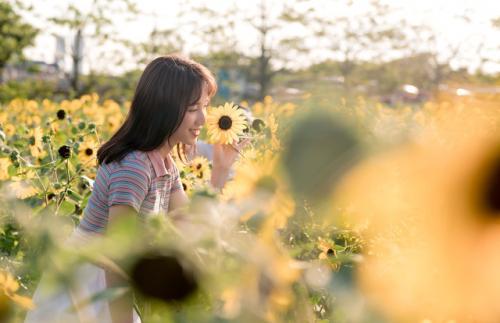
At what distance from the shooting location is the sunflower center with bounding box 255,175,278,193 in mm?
405

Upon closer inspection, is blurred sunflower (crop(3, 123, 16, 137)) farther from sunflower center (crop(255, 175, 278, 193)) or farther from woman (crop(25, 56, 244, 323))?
sunflower center (crop(255, 175, 278, 193))

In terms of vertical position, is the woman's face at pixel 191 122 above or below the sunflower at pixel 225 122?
above

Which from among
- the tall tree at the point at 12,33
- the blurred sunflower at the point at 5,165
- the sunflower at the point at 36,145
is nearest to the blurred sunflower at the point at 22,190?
the blurred sunflower at the point at 5,165

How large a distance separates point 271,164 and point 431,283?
10cm

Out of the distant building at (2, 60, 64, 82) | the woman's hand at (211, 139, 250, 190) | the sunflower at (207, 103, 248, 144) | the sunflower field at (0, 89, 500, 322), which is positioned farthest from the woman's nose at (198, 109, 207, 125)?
the distant building at (2, 60, 64, 82)

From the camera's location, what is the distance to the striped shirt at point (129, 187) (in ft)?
5.62

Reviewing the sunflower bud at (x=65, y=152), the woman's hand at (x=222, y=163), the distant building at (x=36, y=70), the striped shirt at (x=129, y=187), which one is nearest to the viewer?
the striped shirt at (x=129, y=187)

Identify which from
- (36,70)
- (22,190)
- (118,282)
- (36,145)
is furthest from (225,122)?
(36,70)

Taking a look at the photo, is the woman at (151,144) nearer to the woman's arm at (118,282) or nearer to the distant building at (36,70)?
the woman's arm at (118,282)

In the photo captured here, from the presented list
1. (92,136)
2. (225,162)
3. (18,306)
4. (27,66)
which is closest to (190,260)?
(18,306)

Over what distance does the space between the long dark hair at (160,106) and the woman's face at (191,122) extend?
0.04 ft

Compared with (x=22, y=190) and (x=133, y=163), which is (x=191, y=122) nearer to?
(x=133, y=163)

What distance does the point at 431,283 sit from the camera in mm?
359

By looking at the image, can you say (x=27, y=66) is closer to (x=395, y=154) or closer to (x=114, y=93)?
(x=114, y=93)
